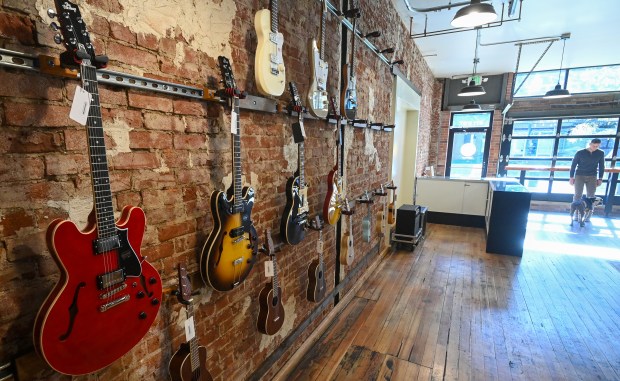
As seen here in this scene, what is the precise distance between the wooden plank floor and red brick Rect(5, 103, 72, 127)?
1882 mm

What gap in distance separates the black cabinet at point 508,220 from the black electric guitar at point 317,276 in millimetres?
3114

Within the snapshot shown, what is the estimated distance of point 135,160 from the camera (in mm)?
1010

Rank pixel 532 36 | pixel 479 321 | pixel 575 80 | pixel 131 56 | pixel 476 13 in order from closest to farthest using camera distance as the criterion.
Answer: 1. pixel 131 56
2. pixel 476 13
3. pixel 479 321
4. pixel 532 36
5. pixel 575 80

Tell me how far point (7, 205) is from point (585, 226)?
25.0 feet

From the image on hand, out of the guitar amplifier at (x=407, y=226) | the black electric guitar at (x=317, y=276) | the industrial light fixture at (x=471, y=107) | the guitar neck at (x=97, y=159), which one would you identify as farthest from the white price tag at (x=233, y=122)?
the industrial light fixture at (x=471, y=107)

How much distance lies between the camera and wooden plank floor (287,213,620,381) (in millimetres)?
2020

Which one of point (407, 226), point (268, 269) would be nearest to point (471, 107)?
point (407, 226)

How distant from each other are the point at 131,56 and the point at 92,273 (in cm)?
68

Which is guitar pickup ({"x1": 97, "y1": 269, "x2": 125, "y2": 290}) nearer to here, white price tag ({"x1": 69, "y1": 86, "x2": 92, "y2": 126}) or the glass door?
white price tag ({"x1": 69, "y1": 86, "x2": 92, "y2": 126})

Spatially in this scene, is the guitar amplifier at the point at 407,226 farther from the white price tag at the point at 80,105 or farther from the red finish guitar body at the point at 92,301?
the white price tag at the point at 80,105

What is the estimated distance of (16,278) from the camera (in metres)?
0.78

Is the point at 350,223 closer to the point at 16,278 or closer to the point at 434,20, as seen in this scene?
the point at 16,278

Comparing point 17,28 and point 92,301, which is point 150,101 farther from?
point 92,301

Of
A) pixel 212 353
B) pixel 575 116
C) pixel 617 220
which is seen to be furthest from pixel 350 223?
pixel 575 116
